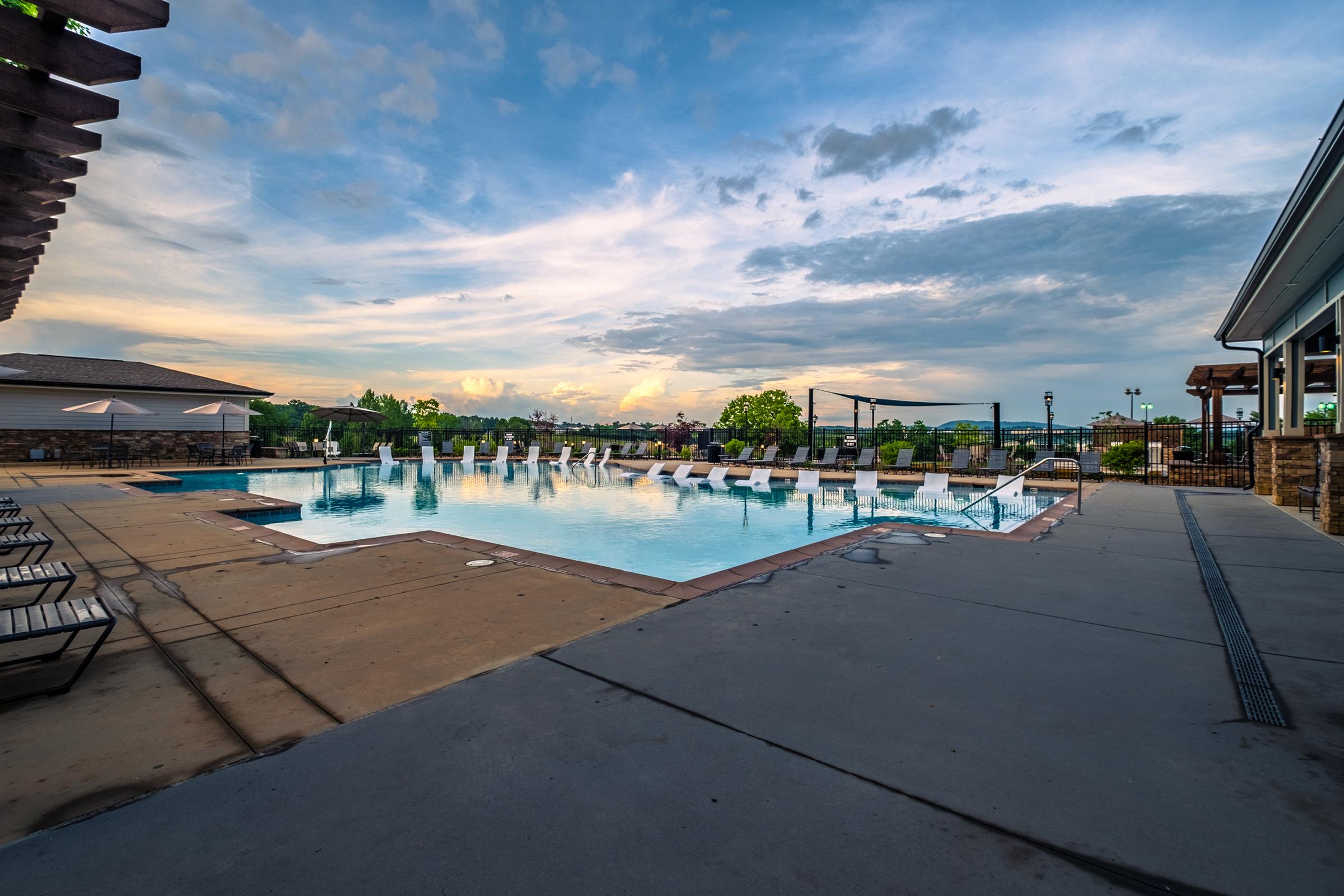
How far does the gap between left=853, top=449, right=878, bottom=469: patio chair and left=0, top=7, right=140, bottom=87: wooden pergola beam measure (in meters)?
17.2

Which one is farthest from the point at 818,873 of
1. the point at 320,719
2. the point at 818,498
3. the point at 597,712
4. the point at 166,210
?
the point at 166,210

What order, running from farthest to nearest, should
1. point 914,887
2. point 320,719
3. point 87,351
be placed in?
1. point 87,351
2. point 320,719
3. point 914,887

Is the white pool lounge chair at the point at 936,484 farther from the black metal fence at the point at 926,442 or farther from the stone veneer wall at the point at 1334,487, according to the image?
the stone veneer wall at the point at 1334,487

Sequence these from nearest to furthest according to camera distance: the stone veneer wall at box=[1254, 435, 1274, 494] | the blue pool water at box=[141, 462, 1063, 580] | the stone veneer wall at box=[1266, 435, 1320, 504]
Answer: the blue pool water at box=[141, 462, 1063, 580]
the stone veneer wall at box=[1266, 435, 1320, 504]
the stone veneer wall at box=[1254, 435, 1274, 494]

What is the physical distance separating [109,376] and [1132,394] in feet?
201

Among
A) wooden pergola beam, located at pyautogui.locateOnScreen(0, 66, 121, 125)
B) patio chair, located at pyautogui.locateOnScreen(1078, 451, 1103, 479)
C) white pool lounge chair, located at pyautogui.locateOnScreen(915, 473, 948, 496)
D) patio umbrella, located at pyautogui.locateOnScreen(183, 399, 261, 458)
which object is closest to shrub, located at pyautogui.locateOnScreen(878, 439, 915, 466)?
white pool lounge chair, located at pyautogui.locateOnScreen(915, 473, 948, 496)

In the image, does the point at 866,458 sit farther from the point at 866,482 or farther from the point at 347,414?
the point at 347,414

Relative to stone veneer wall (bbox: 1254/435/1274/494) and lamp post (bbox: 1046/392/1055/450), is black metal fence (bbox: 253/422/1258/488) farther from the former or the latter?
stone veneer wall (bbox: 1254/435/1274/494)

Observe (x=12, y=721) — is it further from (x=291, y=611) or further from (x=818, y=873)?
(x=818, y=873)

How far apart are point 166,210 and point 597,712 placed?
49.8 feet

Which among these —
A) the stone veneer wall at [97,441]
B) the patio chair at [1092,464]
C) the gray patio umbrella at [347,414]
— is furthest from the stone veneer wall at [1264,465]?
the stone veneer wall at [97,441]

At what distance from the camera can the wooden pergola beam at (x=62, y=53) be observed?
116 inches

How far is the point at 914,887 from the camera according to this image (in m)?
1.45

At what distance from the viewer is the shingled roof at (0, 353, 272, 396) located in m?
20.1
